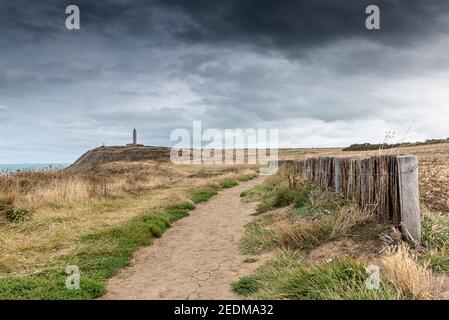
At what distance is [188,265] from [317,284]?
10.2ft

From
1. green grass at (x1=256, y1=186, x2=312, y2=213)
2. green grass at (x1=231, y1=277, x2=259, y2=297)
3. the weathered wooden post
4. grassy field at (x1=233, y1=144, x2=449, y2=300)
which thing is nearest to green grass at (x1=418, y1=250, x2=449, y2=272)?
grassy field at (x1=233, y1=144, x2=449, y2=300)

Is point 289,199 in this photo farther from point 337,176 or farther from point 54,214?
point 54,214

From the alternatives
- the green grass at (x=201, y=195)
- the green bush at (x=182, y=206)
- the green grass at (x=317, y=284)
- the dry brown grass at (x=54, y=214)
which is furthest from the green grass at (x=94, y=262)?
the green grass at (x=201, y=195)

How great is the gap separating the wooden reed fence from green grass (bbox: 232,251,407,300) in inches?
59.8

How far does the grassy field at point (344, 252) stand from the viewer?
479 centimetres

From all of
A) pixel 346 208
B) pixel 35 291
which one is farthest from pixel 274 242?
pixel 35 291

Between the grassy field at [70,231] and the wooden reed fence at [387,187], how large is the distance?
4.74 m

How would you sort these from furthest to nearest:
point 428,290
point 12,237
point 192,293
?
point 12,237 < point 192,293 < point 428,290

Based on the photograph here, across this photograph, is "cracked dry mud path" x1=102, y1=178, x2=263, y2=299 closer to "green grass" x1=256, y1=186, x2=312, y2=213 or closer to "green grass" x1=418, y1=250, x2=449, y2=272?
"green grass" x1=256, y1=186, x2=312, y2=213
